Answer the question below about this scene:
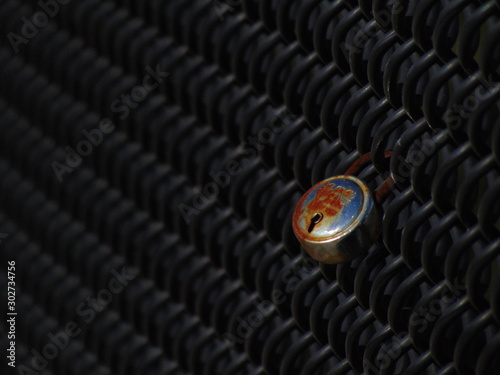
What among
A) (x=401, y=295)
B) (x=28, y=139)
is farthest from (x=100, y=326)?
(x=401, y=295)

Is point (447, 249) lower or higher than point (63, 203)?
lower

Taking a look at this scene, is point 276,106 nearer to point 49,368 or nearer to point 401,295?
point 401,295

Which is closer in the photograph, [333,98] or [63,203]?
[333,98]

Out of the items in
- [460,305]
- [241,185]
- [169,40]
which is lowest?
[460,305]
